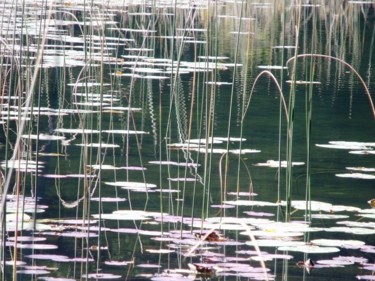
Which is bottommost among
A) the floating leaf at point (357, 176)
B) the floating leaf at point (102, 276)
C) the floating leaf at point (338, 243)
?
the floating leaf at point (102, 276)

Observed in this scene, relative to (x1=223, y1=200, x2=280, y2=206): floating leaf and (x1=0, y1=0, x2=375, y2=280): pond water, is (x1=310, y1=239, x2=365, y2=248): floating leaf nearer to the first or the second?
(x1=0, y1=0, x2=375, y2=280): pond water

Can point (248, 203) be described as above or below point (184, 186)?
below

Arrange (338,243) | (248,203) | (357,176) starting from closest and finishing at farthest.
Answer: (338,243) → (248,203) → (357,176)

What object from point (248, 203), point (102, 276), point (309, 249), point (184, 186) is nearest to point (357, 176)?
point (248, 203)

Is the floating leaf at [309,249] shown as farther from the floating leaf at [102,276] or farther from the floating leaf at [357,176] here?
the floating leaf at [357,176]

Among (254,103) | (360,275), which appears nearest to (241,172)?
(360,275)

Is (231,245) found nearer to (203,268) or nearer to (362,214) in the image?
(203,268)

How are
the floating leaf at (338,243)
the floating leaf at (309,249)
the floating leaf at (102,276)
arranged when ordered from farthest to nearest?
the floating leaf at (338,243) → the floating leaf at (309,249) → the floating leaf at (102,276)

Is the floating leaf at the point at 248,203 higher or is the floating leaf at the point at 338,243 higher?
the floating leaf at the point at 248,203

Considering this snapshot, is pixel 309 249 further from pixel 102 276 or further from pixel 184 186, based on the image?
pixel 102 276

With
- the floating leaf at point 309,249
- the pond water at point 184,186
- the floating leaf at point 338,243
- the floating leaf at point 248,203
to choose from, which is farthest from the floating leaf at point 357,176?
the floating leaf at point 309,249

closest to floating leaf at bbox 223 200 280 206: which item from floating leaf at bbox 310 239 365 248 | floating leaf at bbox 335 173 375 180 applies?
floating leaf at bbox 310 239 365 248

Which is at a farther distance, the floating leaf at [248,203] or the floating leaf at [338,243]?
the floating leaf at [248,203]

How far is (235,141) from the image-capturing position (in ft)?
19.9
